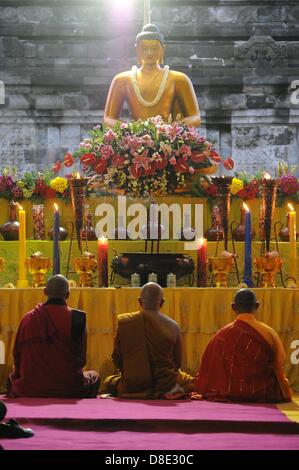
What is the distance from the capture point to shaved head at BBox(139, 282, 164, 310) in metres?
7.70

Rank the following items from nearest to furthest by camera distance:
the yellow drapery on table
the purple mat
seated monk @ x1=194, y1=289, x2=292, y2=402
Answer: the purple mat
seated monk @ x1=194, y1=289, x2=292, y2=402
the yellow drapery on table

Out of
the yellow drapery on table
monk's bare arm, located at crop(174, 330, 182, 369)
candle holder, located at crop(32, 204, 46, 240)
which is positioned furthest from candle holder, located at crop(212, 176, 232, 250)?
candle holder, located at crop(32, 204, 46, 240)

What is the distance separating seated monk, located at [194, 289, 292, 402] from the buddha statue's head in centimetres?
337

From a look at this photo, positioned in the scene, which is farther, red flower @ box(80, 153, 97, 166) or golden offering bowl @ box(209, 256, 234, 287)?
red flower @ box(80, 153, 97, 166)

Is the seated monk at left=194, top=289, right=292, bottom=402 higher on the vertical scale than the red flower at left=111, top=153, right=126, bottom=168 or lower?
lower

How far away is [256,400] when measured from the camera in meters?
7.52

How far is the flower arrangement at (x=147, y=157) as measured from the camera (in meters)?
8.88

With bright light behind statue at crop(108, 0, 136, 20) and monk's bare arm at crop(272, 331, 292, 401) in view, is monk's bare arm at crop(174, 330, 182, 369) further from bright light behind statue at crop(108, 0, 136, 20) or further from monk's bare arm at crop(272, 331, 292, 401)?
bright light behind statue at crop(108, 0, 136, 20)

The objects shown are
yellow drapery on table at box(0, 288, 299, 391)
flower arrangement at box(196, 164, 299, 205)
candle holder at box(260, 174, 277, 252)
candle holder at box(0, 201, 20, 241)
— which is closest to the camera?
yellow drapery on table at box(0, 288, 299, 391)

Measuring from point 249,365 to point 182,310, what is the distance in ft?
2.21

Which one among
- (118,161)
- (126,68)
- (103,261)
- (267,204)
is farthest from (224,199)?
(126,68)

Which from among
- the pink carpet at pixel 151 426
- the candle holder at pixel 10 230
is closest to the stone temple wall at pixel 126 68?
the candle holder at pixel 10 230

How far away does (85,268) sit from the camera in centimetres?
822

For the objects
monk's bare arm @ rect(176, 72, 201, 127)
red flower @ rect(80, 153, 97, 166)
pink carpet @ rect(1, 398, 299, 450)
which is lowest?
pink carpet @ rect(1, 398, 299, 450)
